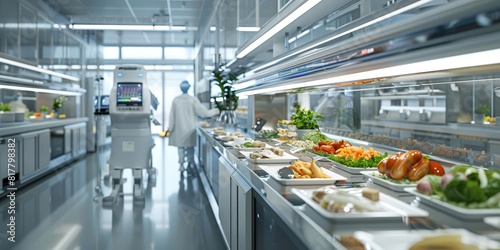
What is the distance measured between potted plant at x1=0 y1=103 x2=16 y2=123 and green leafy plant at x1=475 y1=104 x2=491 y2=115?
692cm

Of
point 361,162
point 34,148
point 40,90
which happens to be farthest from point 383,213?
point 40,90

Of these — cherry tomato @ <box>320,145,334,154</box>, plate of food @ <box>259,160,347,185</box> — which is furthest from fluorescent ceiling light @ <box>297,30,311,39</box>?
plate of food @ <box>259,160,347,185</box>

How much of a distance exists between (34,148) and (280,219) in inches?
284

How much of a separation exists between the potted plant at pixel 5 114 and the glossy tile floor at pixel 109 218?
1.15 meters

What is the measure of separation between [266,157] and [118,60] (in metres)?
16.9

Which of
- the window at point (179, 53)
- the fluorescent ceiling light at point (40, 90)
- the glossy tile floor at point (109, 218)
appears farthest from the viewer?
the window at point (179, 53)

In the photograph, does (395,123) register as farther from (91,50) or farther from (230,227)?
(91,50)

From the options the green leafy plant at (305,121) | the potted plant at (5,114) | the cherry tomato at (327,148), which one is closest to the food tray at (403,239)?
the cherry tomato at (327,148)

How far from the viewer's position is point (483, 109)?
602 centimetres

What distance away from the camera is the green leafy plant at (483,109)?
19.6 ft

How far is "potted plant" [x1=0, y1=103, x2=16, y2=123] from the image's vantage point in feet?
24.3

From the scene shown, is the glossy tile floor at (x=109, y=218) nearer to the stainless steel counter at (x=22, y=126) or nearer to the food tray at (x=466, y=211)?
the stainless steel counter at (x=22, y=126)

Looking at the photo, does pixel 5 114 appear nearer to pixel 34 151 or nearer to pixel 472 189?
pixel 34 151

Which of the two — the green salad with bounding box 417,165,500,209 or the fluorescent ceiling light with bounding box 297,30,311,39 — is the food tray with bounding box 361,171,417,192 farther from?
the fluorescent ceiling light with bounding box 297,30,311,39
